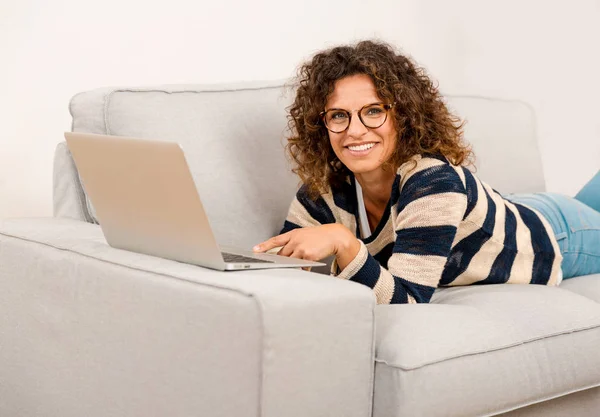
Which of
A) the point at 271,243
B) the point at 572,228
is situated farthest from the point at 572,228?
the point at 271,243

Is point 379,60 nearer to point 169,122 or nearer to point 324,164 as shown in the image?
point 324,164

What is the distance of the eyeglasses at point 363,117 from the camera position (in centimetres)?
198

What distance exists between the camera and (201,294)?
1350 millimetres

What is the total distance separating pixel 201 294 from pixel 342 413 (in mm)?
281

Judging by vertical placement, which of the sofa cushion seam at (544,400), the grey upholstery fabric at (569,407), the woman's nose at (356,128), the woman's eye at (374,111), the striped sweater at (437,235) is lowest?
the grey upholstery fabric at (569,407)

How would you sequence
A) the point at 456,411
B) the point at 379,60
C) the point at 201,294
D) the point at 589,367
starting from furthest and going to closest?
the point at 379,60 → the point at 589,367 → the point at 456,411 → the point at 201,294

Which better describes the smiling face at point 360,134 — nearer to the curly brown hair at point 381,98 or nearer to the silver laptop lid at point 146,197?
the curly brown hair at point 381,98

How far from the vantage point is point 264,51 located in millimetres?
3078

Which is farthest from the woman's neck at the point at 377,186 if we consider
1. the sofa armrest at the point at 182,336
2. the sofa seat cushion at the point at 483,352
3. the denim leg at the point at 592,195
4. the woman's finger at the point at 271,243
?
the denim leg at the point at 592,195

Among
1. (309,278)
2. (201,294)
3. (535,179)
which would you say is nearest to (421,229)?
(309,278)

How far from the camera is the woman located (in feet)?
6.01

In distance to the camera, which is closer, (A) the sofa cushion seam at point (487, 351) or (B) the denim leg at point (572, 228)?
(A) the sofa cushion seam at point (487, 351)

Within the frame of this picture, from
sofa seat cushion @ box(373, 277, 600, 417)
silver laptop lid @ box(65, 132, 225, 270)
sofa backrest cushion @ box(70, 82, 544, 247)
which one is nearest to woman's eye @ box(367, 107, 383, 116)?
sofa backrest cushion @ box(70, 82, 544, 247)

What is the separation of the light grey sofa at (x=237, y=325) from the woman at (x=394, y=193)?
0.09m
